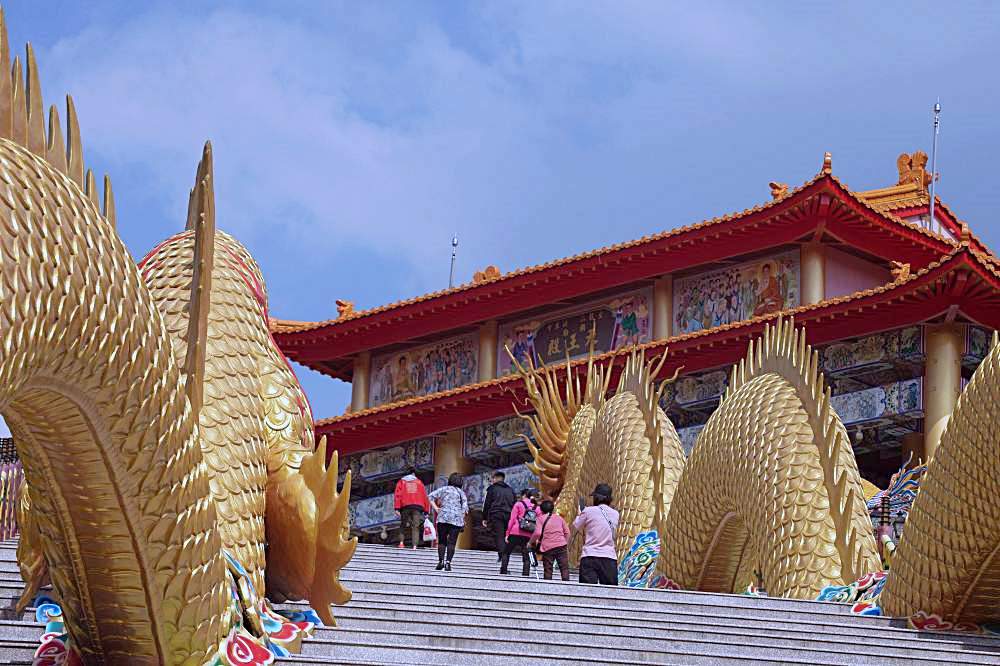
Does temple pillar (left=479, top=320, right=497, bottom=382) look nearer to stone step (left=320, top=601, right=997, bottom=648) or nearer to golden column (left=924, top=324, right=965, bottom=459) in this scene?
golden column (left=924, top=324, right=965, bottom=459)

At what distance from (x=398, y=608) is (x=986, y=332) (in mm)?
12031

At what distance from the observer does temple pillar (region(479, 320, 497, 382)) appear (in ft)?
73.0

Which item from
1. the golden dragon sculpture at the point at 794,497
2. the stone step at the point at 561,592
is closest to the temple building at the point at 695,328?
the golden dragon sculpture at the point at 794,497

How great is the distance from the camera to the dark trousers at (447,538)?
35.4ft

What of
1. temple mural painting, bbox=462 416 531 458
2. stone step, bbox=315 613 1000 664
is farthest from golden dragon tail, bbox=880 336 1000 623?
temple mural painting, bbox=462 416 531 458

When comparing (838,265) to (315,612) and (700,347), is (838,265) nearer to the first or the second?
(700,347)

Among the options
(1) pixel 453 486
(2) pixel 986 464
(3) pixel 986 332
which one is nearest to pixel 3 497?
(1) pixel 453 486

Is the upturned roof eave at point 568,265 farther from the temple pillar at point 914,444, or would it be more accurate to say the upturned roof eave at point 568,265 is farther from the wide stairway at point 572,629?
the wide stairway at point 572,629

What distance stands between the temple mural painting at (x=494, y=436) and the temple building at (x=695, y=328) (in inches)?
1.0

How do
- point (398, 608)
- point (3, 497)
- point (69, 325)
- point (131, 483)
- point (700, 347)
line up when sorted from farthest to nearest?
point (700, 347)
point (3, 497)
point (398, 608)
point (131, 483)
point (69, 325)

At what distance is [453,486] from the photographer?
10969 millimetres

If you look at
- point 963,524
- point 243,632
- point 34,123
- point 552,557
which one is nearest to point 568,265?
point 552,557

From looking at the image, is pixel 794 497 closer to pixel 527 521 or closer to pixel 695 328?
pixel 527 521

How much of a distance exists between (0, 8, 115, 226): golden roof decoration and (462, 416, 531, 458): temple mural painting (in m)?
17.1
